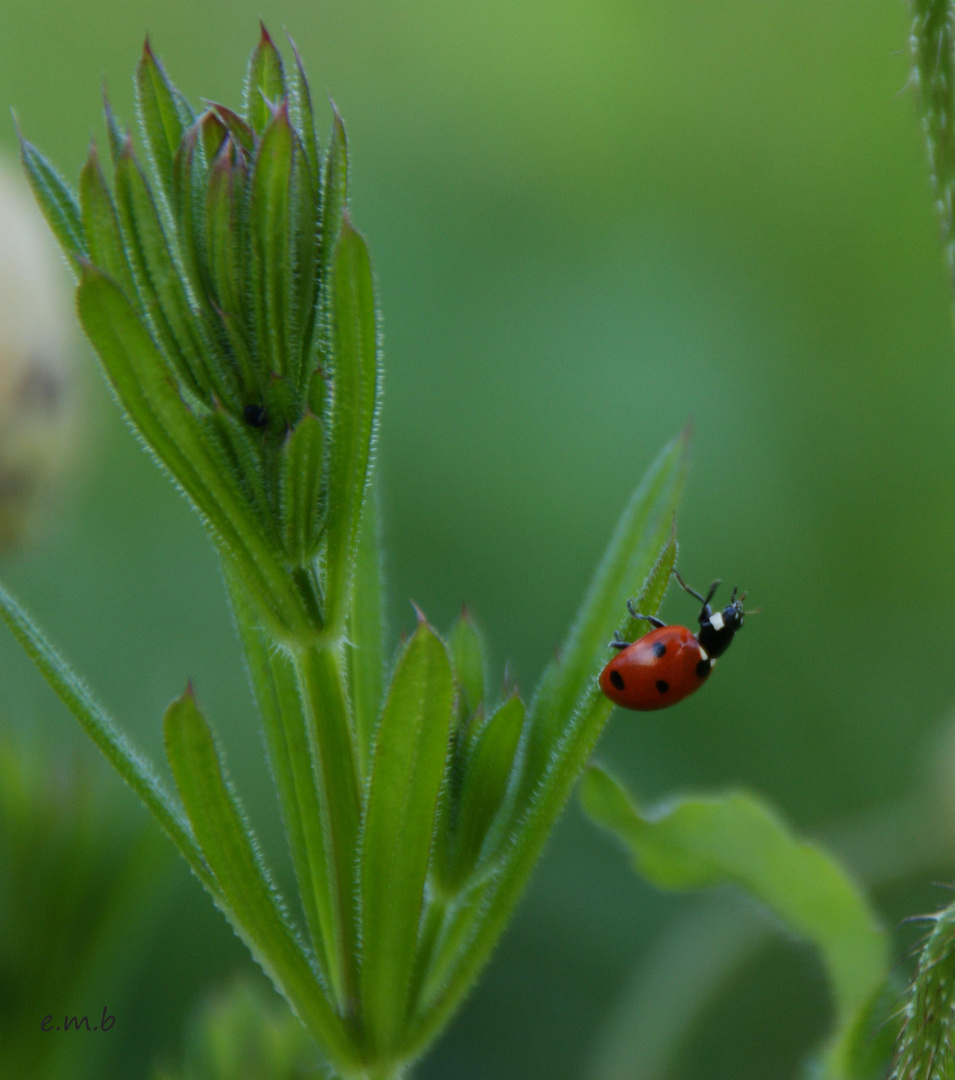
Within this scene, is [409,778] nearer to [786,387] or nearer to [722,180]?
[786,387]

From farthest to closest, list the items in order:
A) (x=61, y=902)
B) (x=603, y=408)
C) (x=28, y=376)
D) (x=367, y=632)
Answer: (x=603, y=408) < (x=28, y=376) < (x=61, y=902) < (x=367, y=632)

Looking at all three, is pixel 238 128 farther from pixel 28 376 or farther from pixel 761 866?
pixel 28 376

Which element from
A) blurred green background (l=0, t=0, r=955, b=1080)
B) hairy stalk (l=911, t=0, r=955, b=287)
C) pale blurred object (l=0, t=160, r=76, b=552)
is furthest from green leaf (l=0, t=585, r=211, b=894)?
blurred green background (l=0, t=0, r=955, b=1080)


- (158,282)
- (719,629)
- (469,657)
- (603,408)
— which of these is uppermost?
(158,282)

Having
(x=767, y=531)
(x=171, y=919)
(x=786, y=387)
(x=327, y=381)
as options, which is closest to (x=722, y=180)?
(x=786, y=387)

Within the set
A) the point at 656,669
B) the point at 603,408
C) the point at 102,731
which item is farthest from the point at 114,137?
the point at 603,408
